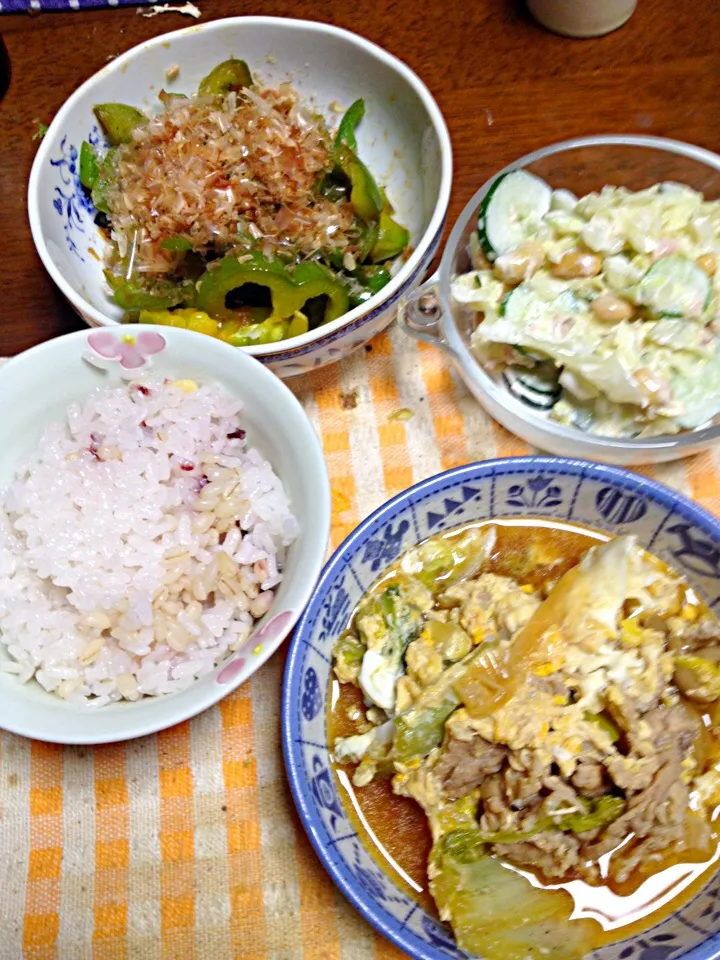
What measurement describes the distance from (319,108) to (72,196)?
0.56m

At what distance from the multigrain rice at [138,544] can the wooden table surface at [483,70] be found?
0.53m

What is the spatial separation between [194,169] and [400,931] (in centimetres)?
133

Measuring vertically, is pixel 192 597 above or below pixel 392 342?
below

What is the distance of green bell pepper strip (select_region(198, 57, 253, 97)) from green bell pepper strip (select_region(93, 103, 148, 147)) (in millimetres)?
146

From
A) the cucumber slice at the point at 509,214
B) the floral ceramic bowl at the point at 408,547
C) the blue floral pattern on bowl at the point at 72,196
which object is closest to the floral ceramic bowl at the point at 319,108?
the blue floral pattern on bowl at the point at 72,196

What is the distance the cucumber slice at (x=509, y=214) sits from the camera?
1.47m

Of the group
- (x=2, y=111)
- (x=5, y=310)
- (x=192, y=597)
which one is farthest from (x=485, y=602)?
(x=2, y=111)

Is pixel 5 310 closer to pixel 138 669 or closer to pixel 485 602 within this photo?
pixel 138 669

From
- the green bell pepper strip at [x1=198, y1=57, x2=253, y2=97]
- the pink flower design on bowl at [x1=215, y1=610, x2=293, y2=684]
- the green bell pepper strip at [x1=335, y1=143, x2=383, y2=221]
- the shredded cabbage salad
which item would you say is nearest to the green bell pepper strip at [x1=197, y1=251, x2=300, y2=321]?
the green bell pepper strip at [x1=335, y1=143, x2=383, y2=221]

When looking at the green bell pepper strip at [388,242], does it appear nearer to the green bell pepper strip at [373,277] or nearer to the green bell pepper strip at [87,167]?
the green bell pepper strip at [373,277]

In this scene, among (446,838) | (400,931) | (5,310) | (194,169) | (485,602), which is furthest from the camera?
(5,310)

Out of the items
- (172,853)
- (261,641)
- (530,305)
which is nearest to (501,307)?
(530,305)

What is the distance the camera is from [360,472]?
1.51m

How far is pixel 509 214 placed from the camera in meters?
1.49
